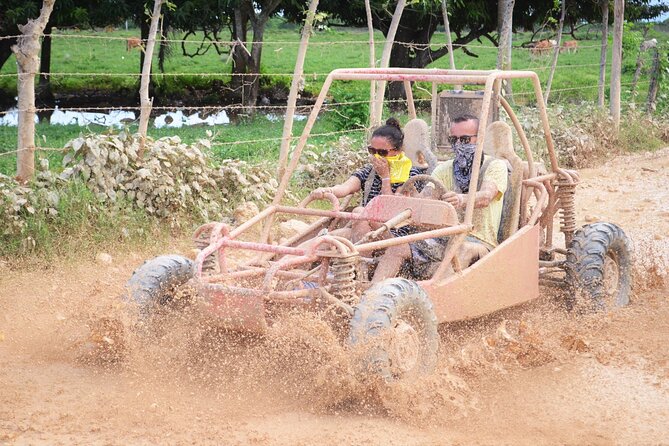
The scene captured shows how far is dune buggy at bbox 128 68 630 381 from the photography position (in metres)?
5.23

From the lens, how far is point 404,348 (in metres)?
5.14

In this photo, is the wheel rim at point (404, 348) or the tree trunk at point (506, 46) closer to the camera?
the wheel rim at point (404, 348)

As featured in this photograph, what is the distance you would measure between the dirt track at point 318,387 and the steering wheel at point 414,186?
0.90m

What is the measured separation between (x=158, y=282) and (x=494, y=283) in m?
2.00

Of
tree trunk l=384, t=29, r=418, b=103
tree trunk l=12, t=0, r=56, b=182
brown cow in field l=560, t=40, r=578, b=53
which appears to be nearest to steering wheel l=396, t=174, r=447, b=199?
tree trunk l=12, t=0, r=56, b=182

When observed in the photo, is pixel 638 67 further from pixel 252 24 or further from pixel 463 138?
pixel 463 138

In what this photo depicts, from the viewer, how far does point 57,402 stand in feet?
17.1

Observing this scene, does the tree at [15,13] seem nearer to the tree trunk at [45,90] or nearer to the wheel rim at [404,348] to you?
the tree trunk at [45,90]

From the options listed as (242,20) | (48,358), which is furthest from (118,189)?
(242,20)

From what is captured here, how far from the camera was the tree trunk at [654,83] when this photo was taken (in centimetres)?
1756

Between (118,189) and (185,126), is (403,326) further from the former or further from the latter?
(185,126)

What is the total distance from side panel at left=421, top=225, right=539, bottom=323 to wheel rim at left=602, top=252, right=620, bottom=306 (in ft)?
2.19

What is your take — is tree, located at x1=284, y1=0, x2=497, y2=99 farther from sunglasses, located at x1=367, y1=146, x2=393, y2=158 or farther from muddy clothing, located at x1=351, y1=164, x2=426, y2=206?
sunglasses, located at x1=367, y1=146, x2=393, y2=158

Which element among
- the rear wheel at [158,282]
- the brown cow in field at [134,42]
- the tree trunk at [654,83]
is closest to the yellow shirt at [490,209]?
the rear wheel at [158,282]
